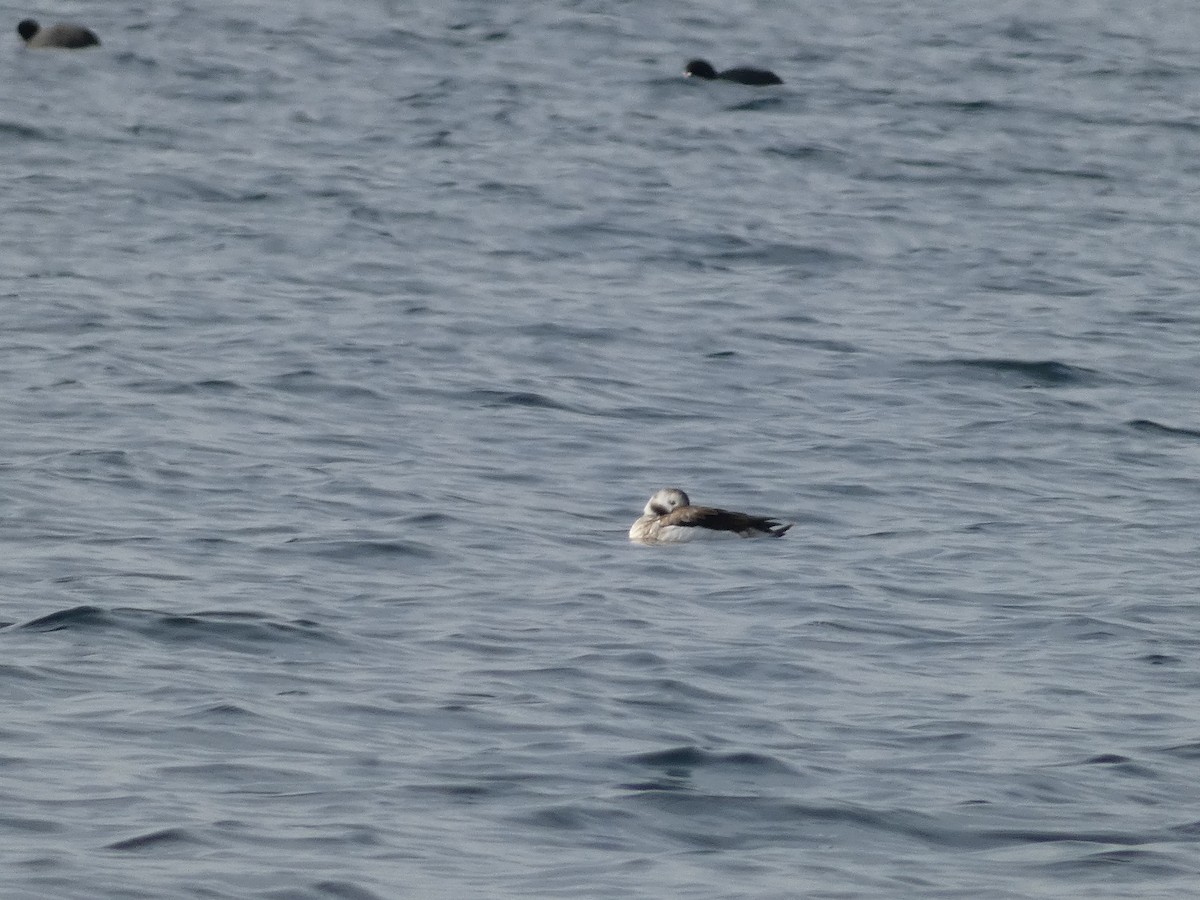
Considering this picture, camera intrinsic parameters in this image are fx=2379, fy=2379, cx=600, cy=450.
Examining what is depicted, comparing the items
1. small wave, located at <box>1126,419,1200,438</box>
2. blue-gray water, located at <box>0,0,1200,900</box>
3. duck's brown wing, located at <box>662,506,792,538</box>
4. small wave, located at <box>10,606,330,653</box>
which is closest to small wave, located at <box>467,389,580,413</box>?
blue-gray water, located at <box>0,0,1200,900</box>

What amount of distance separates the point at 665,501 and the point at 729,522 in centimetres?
39

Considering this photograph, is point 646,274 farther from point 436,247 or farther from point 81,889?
point 81,889

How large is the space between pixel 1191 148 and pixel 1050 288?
706cm

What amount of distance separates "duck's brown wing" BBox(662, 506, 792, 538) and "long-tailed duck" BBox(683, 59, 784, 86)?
1668 centimetres

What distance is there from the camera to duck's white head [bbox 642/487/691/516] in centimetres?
1357

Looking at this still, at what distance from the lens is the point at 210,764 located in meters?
9.18

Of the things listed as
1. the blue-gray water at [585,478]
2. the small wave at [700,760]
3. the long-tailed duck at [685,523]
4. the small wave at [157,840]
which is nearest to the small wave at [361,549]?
the blue-gray water at [585,478]

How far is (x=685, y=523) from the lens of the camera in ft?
43.9

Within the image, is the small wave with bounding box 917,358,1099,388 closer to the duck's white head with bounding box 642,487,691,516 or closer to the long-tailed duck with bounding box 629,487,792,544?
the long-tailed duck with bounding box 629,487,792,544

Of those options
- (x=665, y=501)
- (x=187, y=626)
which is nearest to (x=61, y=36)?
(x=665, y=501)

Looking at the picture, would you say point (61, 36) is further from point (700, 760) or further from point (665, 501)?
point (700, 760)

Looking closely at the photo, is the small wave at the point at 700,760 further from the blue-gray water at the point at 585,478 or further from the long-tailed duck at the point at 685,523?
the long-tailed duck at the point at 685,523

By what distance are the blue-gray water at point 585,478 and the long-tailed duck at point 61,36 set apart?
1.13 ft

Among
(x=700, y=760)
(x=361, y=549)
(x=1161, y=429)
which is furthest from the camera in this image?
(x=1161, y=429)
